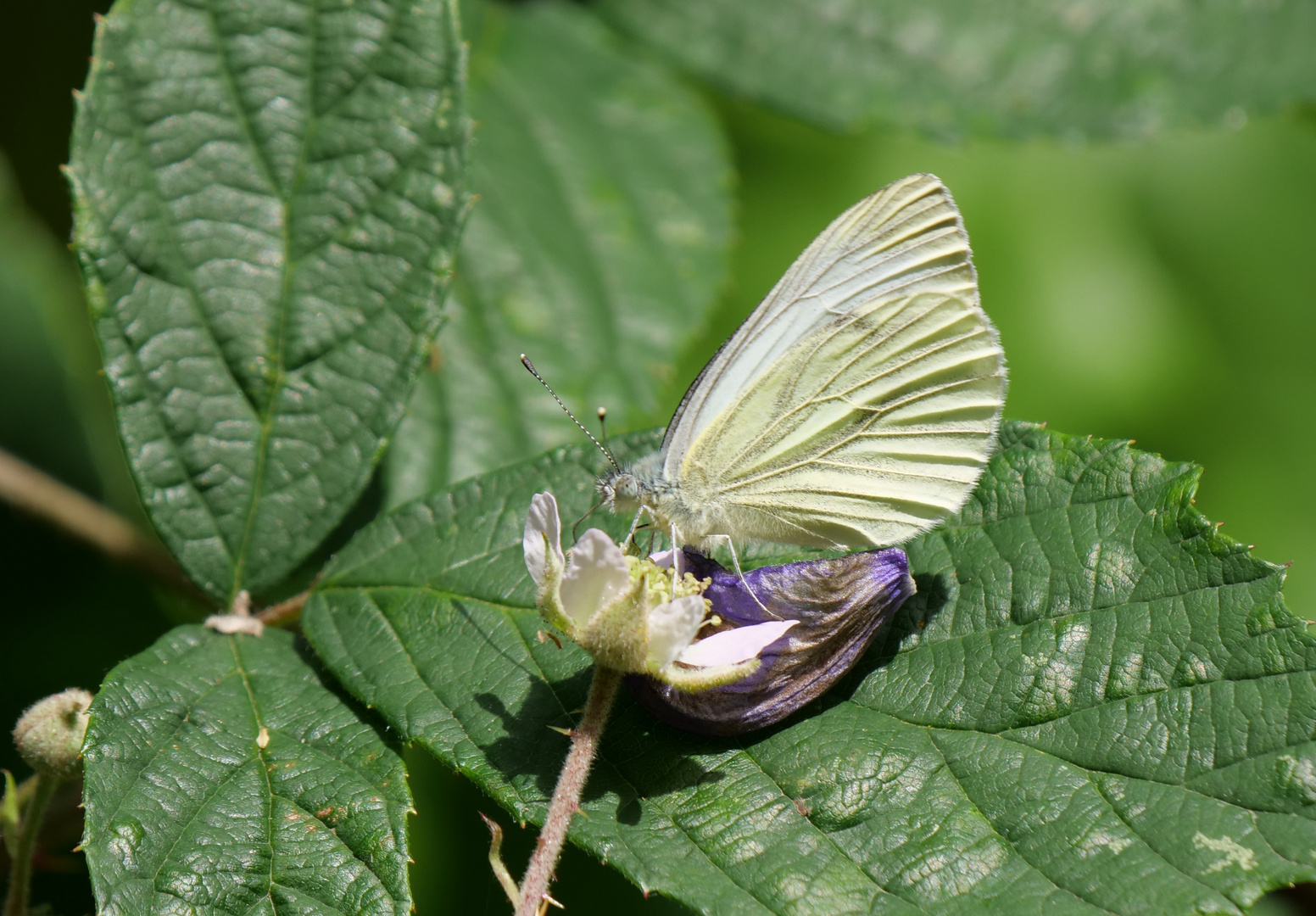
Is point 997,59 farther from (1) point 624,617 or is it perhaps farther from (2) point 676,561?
(1) point 624,617

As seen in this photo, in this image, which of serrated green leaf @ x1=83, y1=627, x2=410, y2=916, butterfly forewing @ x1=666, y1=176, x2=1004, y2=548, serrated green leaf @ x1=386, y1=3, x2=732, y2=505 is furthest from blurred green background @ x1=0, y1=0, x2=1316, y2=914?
serrated green leaf @ x1=83, y1=627, x2=410, y2=916

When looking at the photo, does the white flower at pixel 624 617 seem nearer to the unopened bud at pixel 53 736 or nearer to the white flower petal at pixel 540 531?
the white flower petal at pixel 540 531

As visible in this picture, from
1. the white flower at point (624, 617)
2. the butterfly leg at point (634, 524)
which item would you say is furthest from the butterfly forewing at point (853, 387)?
the white flower at point (624, 617)

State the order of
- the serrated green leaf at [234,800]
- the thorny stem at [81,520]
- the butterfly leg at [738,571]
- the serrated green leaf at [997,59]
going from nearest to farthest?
the serrated green leaf at [234,800], the butterfly leg at [738,571], the thorny stem at [81,520], the serrated green leaf at [997,59]

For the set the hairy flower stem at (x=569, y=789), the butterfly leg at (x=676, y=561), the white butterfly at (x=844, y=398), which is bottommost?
the hairy flower stem at (x=569, y=789)

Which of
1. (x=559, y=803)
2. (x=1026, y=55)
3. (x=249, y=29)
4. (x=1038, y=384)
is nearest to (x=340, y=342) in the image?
(x=249, y=29)

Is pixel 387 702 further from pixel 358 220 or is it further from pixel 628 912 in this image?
pixel 628 912

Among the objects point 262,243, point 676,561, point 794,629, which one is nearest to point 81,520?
point 262,243

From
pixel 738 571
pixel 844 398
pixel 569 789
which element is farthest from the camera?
pixel 844 398
